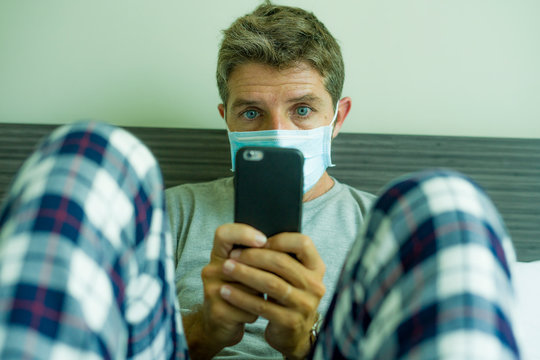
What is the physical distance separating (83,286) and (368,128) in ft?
3.01

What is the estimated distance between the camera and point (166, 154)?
1.08 m

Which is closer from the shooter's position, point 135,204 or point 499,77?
point 135,204

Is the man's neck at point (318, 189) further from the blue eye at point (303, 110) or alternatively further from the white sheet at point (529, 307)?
the white sheet at point (529, 307)

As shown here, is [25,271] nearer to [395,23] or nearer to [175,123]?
[175,123]

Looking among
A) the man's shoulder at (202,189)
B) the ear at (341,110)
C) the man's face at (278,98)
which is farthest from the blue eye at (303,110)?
the man's shoulder at (202,189)

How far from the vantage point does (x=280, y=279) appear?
513mm

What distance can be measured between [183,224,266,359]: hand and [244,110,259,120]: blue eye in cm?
40

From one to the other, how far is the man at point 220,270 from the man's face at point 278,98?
38 cm

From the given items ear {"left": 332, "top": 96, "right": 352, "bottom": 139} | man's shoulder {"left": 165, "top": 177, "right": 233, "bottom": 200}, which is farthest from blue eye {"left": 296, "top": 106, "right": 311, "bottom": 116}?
man's shoulder {"left": 165, "top": 177, "right": 233, "bottom": 200}

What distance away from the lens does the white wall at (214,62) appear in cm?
105

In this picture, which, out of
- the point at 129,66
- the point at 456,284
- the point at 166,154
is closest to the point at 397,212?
the point at 456,284

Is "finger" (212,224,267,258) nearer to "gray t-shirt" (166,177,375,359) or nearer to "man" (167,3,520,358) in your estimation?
"man" (167,3,520,358)

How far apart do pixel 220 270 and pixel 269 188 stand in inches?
5.1

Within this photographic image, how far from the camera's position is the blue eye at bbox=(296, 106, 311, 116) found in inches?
33.3
